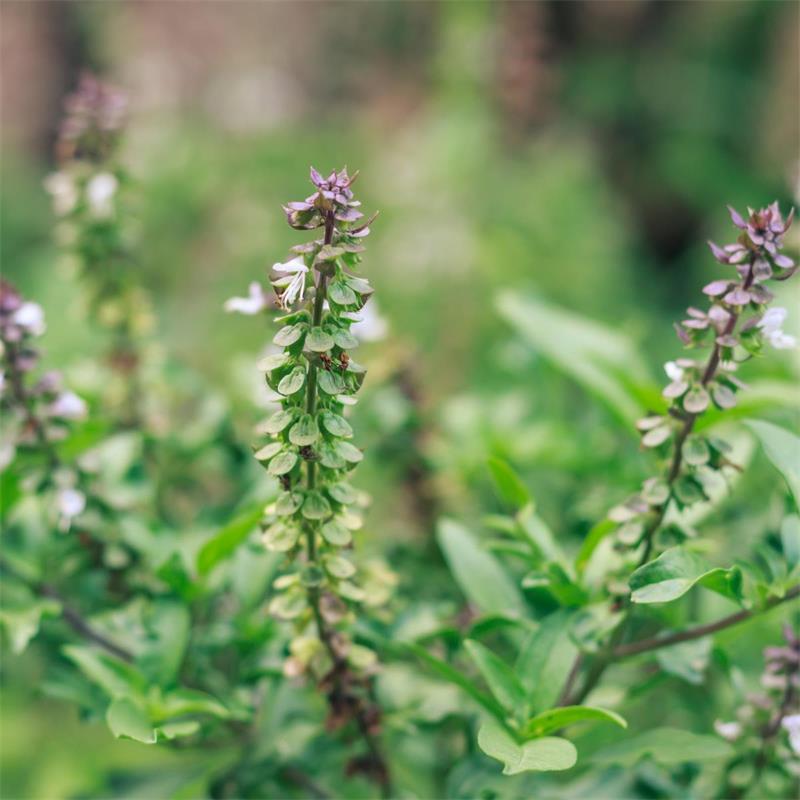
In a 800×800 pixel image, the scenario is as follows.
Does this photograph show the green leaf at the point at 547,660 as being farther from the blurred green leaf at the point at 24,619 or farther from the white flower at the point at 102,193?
the white flower at the point at 102,193

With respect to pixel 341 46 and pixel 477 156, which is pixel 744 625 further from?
pixel 341 46

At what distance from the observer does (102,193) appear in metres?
1.58

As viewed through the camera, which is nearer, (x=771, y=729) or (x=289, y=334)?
(x=289, y=334)

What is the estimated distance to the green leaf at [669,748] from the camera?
1.16 m

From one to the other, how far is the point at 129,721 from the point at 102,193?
0.84m

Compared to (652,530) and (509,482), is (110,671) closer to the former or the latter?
(509,482)

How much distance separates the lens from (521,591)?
139 centimetres

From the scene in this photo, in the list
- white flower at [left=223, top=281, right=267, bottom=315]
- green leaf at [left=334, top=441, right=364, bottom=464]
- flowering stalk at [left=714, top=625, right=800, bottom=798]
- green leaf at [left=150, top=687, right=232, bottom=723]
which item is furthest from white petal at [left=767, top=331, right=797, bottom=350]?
green leaf at [left=150, top=687, right=232, bottom=723]

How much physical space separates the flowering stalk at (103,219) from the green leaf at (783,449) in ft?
3.34

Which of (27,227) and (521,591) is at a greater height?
(27,227)

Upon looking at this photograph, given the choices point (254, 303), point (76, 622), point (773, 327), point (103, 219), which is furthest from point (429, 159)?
point (773, 327)

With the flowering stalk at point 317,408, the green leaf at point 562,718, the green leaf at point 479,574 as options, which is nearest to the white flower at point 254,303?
the flowering stalk at point 317,408

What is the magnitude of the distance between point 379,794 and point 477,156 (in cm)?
303

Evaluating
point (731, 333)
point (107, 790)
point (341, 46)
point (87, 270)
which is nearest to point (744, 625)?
point (731, 333)
